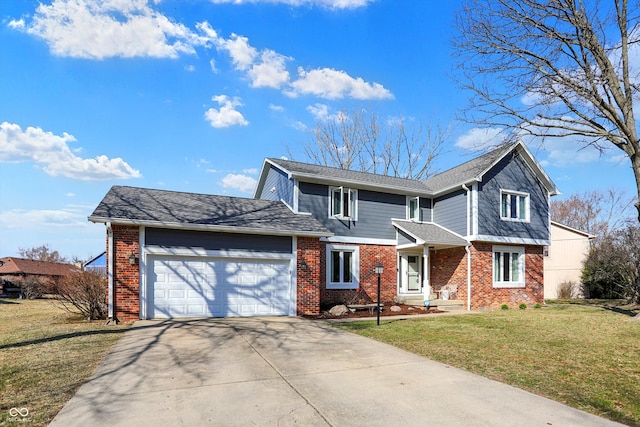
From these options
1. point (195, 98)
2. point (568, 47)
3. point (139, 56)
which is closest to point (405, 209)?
point (568, 47)

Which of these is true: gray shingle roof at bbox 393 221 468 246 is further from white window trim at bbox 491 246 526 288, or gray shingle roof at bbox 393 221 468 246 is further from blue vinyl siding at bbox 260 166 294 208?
blue vinyl siding at bbox 260 166 294 208

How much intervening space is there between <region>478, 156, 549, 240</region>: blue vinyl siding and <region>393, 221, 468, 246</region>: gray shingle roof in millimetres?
1133

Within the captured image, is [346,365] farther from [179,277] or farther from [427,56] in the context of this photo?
[427,56]

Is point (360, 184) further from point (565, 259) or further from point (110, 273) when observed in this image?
point (565, 259)

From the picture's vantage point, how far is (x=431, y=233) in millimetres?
16688

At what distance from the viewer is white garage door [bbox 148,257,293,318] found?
38.7 feet

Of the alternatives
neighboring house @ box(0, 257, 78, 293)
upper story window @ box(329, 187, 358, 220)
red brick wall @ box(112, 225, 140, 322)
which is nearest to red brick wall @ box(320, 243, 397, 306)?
upper story window @ box(329, 187, 358, 220)

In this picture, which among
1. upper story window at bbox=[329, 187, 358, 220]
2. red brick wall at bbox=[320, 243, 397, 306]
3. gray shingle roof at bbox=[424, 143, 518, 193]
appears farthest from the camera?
gray shingle roof at bbox=[424, 143, 518, 193]

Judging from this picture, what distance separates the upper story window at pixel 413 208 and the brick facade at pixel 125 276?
11680 millimetres

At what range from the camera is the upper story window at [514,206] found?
690 inches

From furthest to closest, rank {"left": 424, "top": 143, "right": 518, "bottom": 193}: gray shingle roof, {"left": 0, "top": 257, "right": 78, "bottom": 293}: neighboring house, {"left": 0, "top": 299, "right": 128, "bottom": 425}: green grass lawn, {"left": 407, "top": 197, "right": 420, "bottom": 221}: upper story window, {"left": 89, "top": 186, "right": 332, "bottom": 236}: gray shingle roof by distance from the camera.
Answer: {"left": 0, "top": 257, "right": 78, "bottom": 293}: neighboring house
{"left": 407, "top": 197, "right": 420, "bottom": 221}: upper story window
{"left": 424, "top": 143, "right": 518, "bottom": 193}: gray shingle roof
{"left": 89, "top": 186, "right": 332, "bottom": 236}: gray shingle roof
{"left": 0, "top": 299, "right": 128, "bottom": 425}: green grass lawn

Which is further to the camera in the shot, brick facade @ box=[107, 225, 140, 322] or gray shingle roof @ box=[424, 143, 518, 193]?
gray shingle roof @ box=[424, 143, 518, 193]

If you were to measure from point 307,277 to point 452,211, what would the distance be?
800 centimetres

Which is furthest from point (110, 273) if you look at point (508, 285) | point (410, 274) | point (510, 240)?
point (508, 285)
